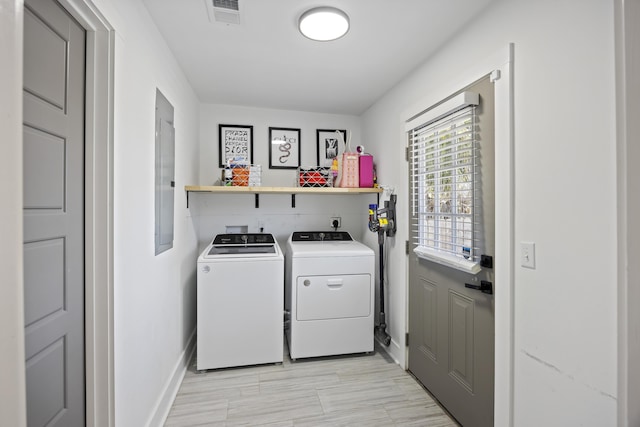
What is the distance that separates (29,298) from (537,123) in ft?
6.30

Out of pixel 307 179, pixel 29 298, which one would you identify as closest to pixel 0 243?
pixel 29 298

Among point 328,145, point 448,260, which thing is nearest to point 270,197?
point 328,145

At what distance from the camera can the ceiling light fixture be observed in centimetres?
146

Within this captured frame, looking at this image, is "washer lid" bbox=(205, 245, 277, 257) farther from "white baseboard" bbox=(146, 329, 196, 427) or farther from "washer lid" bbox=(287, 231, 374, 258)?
"white baseboard" bbox=(146, 329, 196, 427)

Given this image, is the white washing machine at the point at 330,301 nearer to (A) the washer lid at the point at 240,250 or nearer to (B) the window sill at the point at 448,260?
(A) the washer lid at the point at 240,250

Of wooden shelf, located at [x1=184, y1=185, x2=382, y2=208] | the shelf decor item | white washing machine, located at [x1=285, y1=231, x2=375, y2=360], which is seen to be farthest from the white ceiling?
white washing machine, located at [x1=285, y1=231, x2=375, y2=360]

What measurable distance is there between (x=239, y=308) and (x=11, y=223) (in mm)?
1854

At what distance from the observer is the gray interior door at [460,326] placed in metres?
1.46

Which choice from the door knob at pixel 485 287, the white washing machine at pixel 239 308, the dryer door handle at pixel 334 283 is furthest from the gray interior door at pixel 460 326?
the white washing machine at pixel 239 308

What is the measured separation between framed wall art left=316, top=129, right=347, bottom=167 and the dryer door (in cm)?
134

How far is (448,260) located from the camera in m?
1.68

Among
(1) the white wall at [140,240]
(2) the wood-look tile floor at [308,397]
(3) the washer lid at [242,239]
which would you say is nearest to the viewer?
(1) the white wall at [140,240]

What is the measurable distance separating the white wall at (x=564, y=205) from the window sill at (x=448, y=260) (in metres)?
0.17

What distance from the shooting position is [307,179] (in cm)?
278
